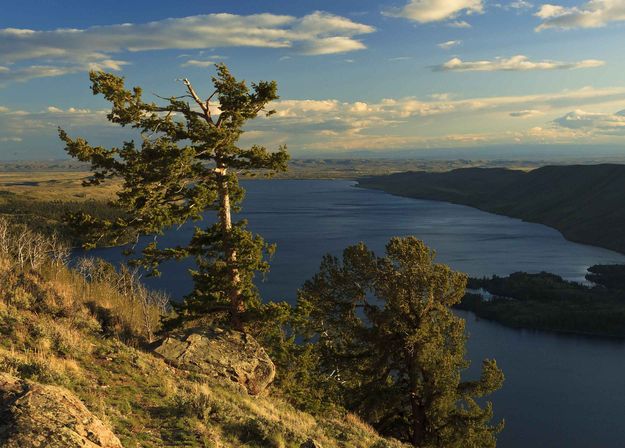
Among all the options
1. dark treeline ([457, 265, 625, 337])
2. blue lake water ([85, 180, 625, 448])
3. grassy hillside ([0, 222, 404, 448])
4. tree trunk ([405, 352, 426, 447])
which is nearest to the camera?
grassy hillside ([0, 222, 404, 448])

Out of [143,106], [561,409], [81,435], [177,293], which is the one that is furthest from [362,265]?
[177,293]

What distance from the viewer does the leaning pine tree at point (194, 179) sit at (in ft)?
57.9

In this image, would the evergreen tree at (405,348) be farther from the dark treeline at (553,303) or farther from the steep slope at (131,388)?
the dark treeline at (553,303)

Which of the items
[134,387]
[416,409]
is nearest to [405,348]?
[416,409]

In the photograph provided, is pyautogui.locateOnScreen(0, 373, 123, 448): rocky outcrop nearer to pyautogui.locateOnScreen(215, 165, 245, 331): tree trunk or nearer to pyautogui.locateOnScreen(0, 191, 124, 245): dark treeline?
pyautogui.locateOnScreen(215, 165, 245, 331): tree trunk

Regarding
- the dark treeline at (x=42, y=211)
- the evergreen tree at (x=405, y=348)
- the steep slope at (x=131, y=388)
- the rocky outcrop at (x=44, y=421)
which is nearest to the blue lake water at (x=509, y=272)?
the evergreen tree at (x=405, y=348)

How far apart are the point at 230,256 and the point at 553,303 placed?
79.7 metres

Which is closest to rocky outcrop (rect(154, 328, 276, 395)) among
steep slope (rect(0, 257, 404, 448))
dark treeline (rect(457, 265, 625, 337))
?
steep slope (rect(0, 257, 404, 448))

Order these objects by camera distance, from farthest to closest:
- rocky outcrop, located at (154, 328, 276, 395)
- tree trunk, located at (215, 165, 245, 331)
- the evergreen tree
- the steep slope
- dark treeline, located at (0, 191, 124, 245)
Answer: dark treeline, located at (0, 191, 124, 245) < the evergreen tree < tree trunk, located at (215, 165, 245, 331) < rocky outcrop, located at (154, 328, 276, 395) < the steep slope

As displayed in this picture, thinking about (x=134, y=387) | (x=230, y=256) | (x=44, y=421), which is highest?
(x=230, y=256)

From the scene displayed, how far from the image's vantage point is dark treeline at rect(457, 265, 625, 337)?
256 ft

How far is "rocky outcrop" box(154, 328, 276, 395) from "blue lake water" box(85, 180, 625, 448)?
35.6m

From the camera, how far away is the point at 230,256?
806 inches

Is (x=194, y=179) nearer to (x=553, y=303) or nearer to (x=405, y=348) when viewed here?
(x=405, y=348)
